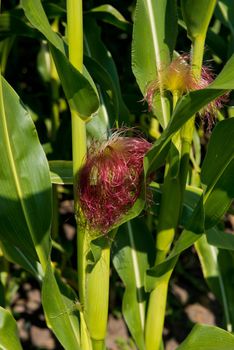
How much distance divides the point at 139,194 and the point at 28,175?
201 mm

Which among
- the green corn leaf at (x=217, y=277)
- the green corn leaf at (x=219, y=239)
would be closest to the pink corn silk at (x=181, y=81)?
the green corn leaf at (x=219, y=239)

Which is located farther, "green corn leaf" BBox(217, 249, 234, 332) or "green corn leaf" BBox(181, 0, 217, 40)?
"green corn leaf" BBox(217, 249, 234, 332)

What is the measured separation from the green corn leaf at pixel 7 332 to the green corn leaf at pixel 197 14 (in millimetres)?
534

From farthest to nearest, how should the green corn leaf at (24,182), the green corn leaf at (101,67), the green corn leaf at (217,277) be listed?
the green corn leaf at (217,277) < the green corn leaf at (101,67) < the green corn leaf at (24,182)

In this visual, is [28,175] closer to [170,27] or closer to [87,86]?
[87,86]

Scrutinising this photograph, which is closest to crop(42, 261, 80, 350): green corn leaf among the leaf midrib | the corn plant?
the corn plant

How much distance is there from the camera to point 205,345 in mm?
1095

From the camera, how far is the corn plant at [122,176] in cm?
94

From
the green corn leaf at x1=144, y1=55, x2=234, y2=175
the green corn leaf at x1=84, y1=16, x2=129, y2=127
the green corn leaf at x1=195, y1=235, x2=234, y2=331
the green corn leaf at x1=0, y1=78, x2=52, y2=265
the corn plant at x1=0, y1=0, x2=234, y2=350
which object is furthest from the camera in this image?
the green corn leaf at x1=195, y1=235, x2=234, y2=331

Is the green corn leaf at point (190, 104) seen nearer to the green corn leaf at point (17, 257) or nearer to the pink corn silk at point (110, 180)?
the pink corn silk at point (110, 180)

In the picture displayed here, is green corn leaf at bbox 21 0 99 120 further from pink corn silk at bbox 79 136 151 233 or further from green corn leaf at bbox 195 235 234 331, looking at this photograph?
green corn leaf at bbox 195 235 234 331

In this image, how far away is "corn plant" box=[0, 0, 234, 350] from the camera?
944 mm

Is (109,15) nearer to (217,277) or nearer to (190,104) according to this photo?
(217,277)

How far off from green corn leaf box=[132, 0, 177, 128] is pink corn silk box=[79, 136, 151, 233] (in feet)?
0.49
